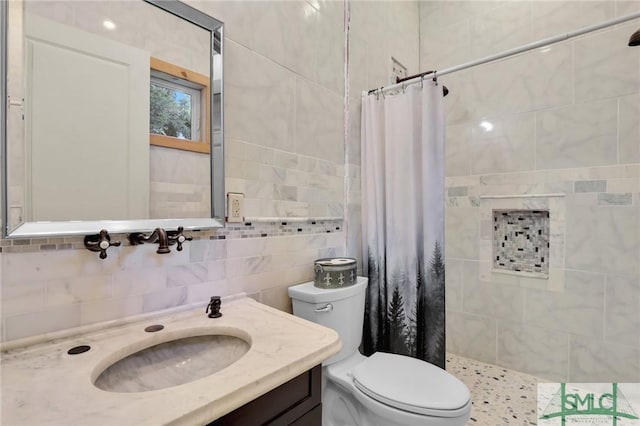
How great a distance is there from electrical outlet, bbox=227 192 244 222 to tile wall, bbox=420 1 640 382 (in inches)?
63.4

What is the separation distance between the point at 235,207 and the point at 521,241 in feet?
5.96

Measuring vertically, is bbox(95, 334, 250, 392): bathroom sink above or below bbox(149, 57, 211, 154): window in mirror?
below

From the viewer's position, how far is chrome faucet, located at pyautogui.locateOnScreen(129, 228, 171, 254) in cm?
92

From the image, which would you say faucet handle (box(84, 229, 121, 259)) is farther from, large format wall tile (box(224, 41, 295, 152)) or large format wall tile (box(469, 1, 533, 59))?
large format wall tile (box(469, 1, 533, 59))

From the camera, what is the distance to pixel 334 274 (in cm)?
146

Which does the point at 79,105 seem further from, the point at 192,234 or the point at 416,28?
the point at 416,28

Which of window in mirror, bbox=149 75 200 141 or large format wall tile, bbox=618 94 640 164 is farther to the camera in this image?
large format wall tile, bbox=618 94 640 164

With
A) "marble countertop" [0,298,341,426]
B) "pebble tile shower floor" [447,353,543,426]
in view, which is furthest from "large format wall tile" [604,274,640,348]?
"marble countertop" [0,298,341,426]

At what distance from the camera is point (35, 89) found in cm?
83

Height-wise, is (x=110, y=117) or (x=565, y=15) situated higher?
(x=565, y=15)

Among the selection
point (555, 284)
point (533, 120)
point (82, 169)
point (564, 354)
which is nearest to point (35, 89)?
point (82, 169)

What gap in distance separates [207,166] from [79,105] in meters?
0.41

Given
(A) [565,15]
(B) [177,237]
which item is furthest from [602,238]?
(B) [177,237]

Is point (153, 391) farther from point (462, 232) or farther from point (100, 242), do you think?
point (462, 232)
